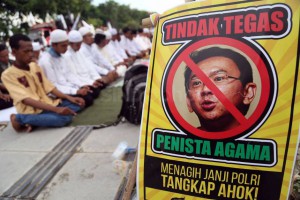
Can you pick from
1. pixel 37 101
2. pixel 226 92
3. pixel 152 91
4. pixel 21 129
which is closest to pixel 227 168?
pixel 226 92

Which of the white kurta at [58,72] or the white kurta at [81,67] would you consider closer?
the white kurta at [58,72]

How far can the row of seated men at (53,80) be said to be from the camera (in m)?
3.60

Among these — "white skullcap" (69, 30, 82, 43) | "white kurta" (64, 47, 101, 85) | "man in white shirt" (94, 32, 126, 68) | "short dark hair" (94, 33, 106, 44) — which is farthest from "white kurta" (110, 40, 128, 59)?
"white skullcap" (69, 30, 82, 43)

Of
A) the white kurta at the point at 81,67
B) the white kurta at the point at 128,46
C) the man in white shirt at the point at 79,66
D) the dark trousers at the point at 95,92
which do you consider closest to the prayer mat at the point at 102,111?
the dark trousers at the point at 95,92

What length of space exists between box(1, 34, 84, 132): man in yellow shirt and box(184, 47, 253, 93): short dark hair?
2.64 metres

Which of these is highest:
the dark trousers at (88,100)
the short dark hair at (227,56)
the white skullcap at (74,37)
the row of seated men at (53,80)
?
the white skullcap at (74,37)

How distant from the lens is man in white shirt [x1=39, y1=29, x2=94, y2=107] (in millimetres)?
4391

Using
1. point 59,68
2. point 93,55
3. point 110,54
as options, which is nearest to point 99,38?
point 93,55

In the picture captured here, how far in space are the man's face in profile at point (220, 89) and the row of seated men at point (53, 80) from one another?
2.67 m

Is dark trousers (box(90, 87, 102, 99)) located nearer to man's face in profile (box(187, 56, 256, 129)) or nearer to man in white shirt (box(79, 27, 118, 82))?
man in white shirt (box(79, 27, 118, 82))

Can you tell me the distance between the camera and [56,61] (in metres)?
4.59

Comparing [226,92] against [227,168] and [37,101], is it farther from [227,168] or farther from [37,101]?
[37,101]

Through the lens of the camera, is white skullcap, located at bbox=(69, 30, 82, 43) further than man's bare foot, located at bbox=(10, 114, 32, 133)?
Yes

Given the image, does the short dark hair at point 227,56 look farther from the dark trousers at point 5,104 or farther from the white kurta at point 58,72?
A: the dark trousers at point 5,104
